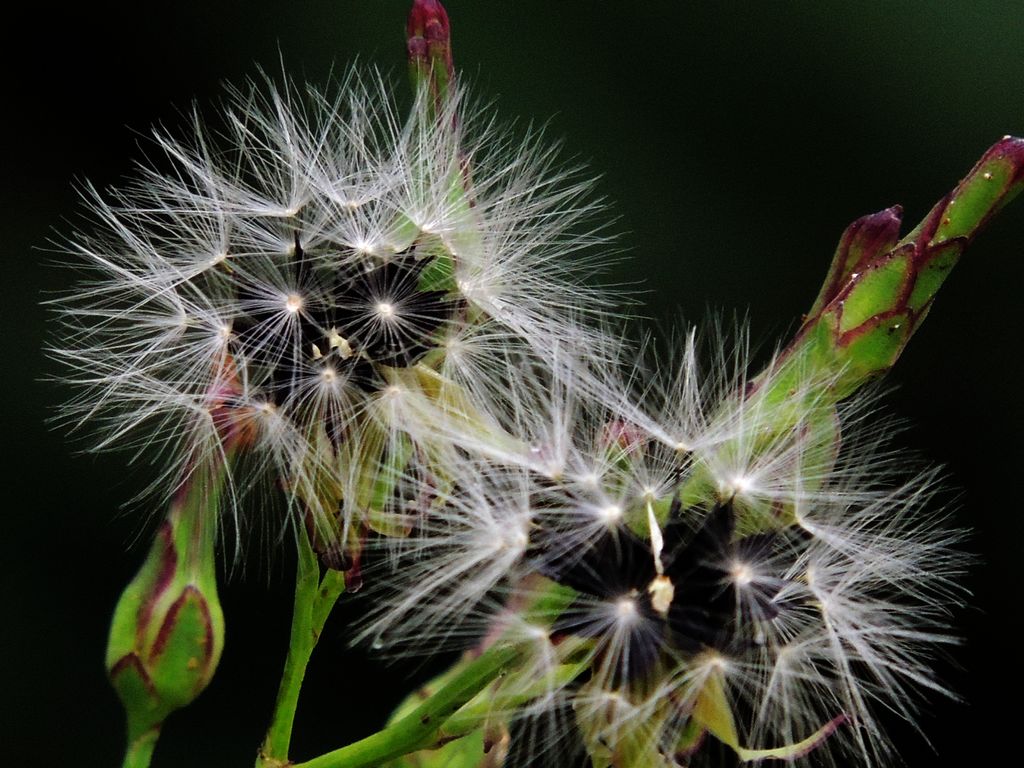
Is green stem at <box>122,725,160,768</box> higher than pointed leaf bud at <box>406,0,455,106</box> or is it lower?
lower

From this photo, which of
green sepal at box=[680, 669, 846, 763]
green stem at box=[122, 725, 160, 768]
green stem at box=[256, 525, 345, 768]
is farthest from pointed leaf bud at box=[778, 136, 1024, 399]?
green stem at box=[122, 725, 160, 768]

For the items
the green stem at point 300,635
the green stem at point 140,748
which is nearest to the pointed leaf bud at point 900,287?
the green stem at point 300,635

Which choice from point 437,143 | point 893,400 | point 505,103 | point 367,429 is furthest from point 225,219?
point 893,400

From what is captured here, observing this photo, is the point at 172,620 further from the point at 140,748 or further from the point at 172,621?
the point at 140,748

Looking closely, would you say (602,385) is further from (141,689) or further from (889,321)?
(141,689)


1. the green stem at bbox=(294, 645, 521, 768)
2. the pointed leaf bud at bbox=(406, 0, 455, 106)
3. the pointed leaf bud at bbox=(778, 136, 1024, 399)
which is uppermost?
the pointed leaf bud at bbox=(406, 0, 455, 106)

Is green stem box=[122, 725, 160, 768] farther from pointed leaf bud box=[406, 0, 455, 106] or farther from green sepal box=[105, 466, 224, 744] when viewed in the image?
pointed leaf bud box=[406, 0, 455, 106]
